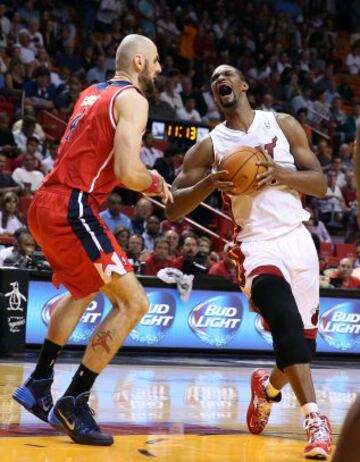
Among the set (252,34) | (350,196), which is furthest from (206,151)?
(252,34)

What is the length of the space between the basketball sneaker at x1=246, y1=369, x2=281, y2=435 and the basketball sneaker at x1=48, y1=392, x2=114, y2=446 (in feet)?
3.32

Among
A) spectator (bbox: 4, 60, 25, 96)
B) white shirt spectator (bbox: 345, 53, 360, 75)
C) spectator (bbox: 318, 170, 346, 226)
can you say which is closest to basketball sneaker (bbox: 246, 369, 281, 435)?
spectator (bbox: 4, 60, 25, 96)

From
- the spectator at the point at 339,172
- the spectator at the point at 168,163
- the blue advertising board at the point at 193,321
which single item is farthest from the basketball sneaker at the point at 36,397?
the spectator at the point at 339,172

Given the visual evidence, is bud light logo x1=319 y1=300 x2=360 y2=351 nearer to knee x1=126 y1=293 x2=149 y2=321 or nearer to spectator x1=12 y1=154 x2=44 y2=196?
spectator x1=12 y1=154 x2=44 y2=196

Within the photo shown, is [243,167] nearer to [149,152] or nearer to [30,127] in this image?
[30,127]

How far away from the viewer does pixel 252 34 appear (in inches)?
913

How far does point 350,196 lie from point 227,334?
281 inches

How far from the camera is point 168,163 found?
16.3m

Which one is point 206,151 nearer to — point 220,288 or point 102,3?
point 220,288

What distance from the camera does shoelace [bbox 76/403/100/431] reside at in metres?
5.36

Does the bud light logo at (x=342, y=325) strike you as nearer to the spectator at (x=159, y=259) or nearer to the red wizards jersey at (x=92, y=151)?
the spectator at (x=159, y=259)

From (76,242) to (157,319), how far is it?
22.7ft

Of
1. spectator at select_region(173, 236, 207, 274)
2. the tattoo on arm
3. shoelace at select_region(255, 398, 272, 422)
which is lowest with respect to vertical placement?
spectator at select_region(173, 236, 207, 274)

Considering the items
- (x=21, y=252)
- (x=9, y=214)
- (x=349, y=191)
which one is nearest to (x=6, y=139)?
(x=9, y=214)
